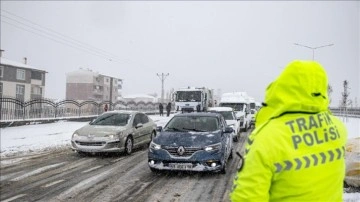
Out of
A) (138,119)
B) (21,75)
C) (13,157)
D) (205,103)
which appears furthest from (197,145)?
(21,75)

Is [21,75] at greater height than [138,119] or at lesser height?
greater

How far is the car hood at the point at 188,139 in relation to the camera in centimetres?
899

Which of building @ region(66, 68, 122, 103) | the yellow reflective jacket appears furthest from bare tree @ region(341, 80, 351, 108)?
building @ region(66, 68, 122, 103)

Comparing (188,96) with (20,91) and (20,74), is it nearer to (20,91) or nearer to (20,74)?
(20,74)

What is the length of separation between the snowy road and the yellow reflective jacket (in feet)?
15.9

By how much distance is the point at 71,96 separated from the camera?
325 feet

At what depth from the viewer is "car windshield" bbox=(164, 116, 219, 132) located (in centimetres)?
1011

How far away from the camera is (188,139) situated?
9.20m

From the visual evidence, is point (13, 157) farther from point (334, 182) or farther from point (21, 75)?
point (21, 75)

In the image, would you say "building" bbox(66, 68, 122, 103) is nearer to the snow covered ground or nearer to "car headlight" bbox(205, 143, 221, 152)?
the snow covered ground

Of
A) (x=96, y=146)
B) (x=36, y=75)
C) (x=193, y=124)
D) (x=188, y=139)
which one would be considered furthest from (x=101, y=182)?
(x=36, y=75)

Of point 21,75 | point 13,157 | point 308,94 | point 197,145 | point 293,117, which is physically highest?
point 21,75

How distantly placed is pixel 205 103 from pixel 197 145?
22075 millimetres

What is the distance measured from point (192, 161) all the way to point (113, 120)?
5537mm
